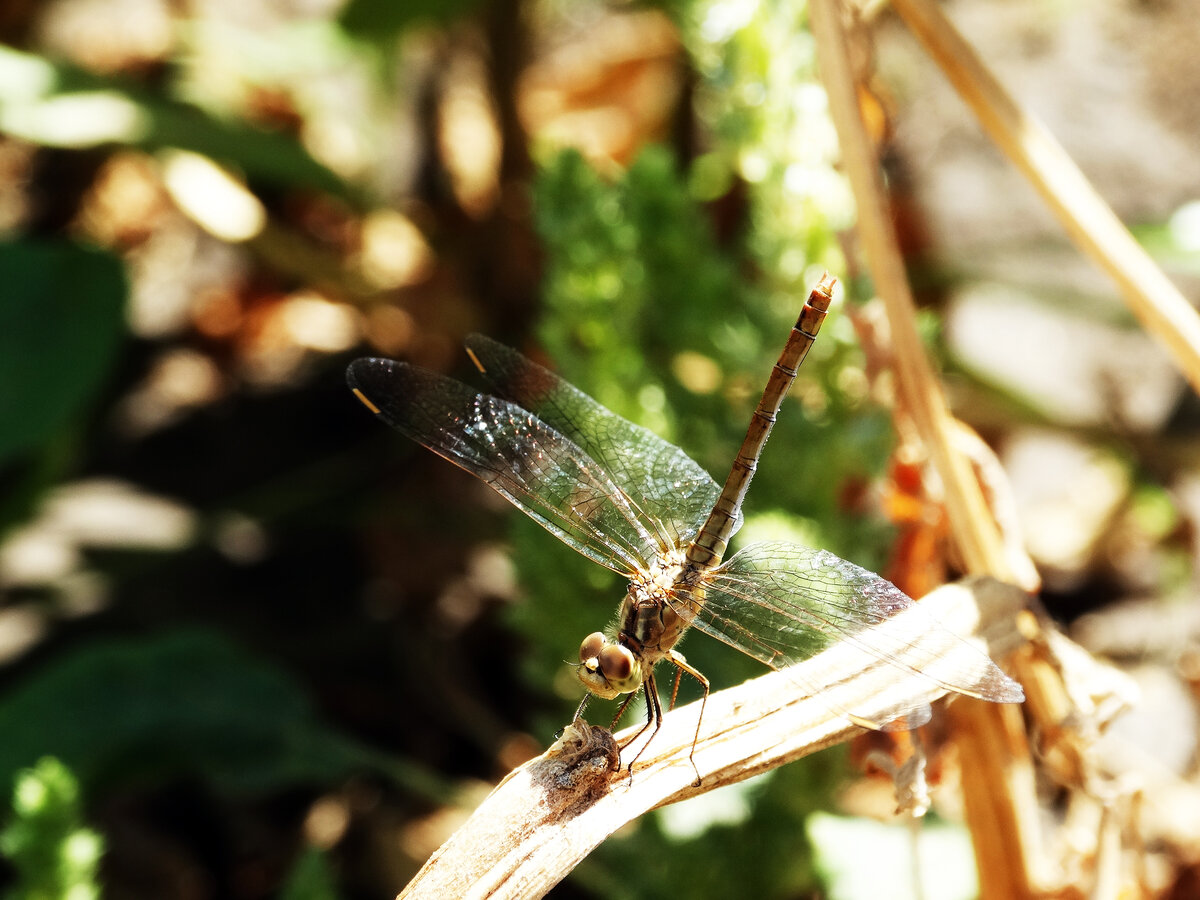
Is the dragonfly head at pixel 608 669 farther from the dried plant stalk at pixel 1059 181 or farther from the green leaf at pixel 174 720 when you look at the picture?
the green leaf at pixel 174 720

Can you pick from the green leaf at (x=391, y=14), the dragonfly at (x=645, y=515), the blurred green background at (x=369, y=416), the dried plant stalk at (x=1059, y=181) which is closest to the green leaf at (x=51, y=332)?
the blurred green background at (x=369, y=416)

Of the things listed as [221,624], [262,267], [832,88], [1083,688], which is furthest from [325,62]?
[1083,688]

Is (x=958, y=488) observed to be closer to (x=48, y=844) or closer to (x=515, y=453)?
(x=515, y=453)

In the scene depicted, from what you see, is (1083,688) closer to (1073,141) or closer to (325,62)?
(1073,141)

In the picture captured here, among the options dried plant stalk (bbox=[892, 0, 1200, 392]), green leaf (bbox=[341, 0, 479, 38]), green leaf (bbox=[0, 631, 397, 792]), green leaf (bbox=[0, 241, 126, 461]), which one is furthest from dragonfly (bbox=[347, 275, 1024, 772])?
green leaf (bbox=[341, 0, 479, 38])

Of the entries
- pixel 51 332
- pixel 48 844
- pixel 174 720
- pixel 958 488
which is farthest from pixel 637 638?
pixel 51 332

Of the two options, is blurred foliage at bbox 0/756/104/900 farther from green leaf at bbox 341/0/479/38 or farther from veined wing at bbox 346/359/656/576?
green leaf at bbox 341/0/479/38
